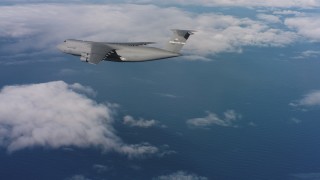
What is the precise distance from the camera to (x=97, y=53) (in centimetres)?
5078

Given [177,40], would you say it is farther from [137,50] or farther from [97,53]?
[97,53]

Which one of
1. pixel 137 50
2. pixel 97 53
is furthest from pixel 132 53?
pixel 97 53

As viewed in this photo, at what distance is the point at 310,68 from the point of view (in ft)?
620

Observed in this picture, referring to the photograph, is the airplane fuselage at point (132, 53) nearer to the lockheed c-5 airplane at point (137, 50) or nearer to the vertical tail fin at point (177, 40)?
the lockheed c-5 airplane at point (137, 50)

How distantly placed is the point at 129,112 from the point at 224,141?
34.1 m

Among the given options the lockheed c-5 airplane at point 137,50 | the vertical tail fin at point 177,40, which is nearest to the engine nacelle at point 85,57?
the lockheed c-5 airplane at point 137,50

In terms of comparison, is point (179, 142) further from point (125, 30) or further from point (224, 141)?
point (125, 30)

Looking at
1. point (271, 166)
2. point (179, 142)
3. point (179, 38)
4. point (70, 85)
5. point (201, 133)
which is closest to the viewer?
point (179, 38)

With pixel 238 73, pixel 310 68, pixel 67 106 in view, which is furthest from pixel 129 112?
pixel 310 68

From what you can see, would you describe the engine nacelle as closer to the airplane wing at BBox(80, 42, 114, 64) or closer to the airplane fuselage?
the airplane wing at BBox(80, 42, 114, 64)

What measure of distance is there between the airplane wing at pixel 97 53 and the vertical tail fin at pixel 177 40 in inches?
349

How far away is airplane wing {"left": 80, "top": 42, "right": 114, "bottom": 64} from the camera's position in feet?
161

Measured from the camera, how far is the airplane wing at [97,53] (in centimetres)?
4895

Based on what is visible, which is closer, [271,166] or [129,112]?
[271,166]
